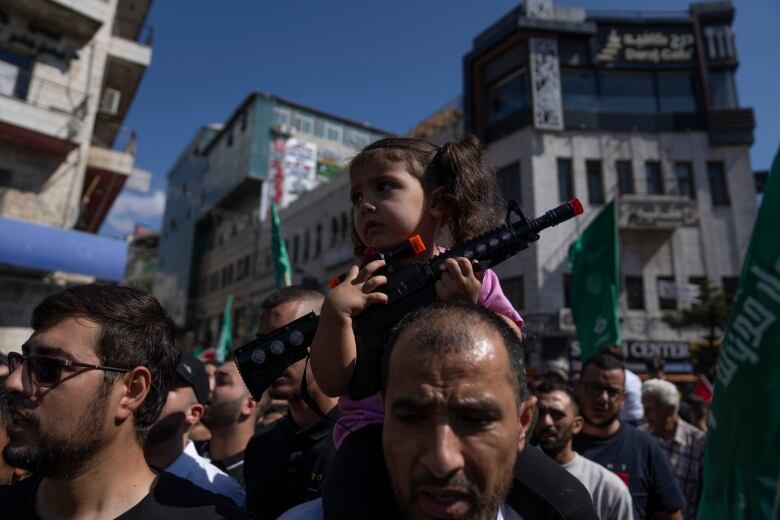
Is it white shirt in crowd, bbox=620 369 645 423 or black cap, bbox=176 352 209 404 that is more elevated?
black cap, bbox=176 352 209 404

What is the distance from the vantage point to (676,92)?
24.6 m

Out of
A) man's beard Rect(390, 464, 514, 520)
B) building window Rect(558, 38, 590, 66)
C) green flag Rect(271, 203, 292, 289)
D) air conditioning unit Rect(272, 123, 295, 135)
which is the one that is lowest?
man's beard Rect(390, 464, 514, 520)

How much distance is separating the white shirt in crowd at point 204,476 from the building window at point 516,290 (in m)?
19.5

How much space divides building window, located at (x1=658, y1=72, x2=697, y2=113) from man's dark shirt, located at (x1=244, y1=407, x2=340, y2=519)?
2626 centimetres

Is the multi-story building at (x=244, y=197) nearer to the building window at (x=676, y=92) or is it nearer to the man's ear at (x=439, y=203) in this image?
the building window at (x=676, y=92)

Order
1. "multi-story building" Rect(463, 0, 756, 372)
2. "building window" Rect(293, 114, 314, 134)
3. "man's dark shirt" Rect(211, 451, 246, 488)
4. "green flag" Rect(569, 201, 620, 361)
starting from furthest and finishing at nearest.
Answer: "building window" Rect(293, 114, 314, 134) → "multi-story building" Rect(463, 0, 756, 372) → "green flag" Rect(569, 201, 620, 361) → "man's dark shirt" Rect(211, 451, 246, 488)

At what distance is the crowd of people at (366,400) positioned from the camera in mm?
1499

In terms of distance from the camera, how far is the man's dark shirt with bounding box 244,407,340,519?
2730 mm

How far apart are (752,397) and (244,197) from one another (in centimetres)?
4644

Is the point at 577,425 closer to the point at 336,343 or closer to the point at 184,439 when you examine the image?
the point at 184,439

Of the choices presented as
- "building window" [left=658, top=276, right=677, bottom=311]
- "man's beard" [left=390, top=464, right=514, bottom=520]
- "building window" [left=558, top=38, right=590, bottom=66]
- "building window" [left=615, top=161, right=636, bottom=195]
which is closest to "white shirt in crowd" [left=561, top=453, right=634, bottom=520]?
"man's beard" [left=390, top=464, right=514, bottom=520]

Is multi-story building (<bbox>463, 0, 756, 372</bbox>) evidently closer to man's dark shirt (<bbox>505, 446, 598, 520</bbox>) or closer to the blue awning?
the blue awning

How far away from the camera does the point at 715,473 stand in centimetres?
174

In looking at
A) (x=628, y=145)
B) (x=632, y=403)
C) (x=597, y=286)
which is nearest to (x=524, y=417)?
(x=632, y=403)
